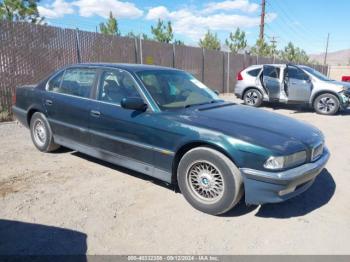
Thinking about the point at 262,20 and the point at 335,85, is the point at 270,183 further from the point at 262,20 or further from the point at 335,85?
the point at 262,20

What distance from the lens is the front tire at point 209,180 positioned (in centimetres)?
340

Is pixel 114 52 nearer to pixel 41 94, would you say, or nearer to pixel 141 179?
pixel 41 94

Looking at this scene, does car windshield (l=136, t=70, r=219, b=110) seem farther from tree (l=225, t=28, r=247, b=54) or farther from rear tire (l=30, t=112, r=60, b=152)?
tree (l=225, t=28, r=247, b=54)

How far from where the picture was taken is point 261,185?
3.25 metres

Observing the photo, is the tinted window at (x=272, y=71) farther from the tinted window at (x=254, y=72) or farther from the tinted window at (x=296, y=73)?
the tinted window at (x=296, y=73)

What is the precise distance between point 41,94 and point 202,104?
288 cm

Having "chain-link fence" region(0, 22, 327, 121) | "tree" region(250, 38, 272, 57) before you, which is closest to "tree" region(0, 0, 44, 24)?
"chain-link fence" region(0, 22, 327, 121)

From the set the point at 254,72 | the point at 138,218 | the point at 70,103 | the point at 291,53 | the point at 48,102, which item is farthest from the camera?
the point at 291,53

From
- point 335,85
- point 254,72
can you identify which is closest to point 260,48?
point 254,72

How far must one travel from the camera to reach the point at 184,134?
3.66 meters

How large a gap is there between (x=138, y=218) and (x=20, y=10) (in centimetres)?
1658

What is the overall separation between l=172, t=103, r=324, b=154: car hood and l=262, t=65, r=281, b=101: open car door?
7796 millimetres

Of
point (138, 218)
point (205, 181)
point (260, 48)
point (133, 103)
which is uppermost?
point (260, 48)

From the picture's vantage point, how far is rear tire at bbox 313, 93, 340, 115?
432 inches
